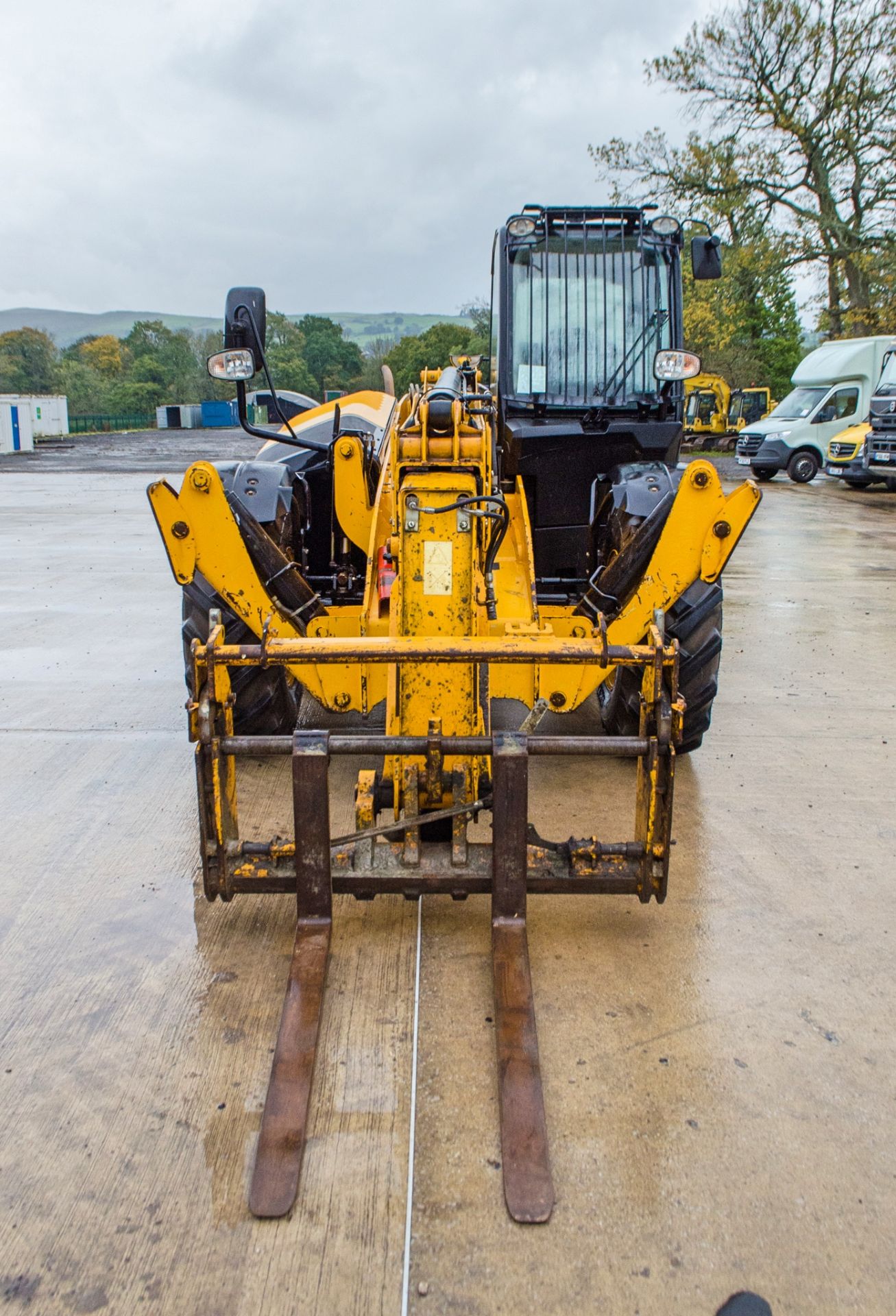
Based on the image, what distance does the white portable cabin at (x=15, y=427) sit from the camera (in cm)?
3105

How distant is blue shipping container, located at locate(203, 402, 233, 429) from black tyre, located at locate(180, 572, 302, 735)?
54.4m

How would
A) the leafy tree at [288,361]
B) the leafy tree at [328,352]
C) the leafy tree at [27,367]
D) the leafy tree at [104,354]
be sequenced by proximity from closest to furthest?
1. the leafy tree at [288,361]
2. the leafy tree at [328,352]
3. the leafy tree at [27,367]
4. the leafy tree at [104,354]

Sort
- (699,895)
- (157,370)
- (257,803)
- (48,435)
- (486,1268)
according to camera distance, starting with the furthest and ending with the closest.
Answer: (157,370), (48,435), (257,803), (699,895), (486,1268)

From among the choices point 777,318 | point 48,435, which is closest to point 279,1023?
point 777,318

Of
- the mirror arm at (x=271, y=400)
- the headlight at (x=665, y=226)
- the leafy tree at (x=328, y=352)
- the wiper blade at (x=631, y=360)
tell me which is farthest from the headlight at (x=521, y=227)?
the leafy tree at (x=328, y=352)

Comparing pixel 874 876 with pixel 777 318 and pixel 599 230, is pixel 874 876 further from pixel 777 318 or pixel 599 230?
pixel 777 318

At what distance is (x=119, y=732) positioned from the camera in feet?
17.2

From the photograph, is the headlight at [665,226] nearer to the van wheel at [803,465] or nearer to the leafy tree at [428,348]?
the van wheel at [803,465]

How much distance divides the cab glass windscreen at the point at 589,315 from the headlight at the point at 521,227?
7cm

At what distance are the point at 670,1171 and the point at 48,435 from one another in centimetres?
4405

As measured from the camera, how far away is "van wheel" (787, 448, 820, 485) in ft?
68.2

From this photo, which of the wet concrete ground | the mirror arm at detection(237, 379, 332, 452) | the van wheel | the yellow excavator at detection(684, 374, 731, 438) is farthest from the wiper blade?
the yellow excavator at detection(684, 374, 731, 438)

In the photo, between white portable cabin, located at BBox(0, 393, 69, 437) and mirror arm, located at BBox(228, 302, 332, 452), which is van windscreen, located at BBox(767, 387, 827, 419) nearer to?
mirror arm, located at BBox(228, 302, 332, 452)

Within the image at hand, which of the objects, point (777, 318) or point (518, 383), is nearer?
point (518, 383)
